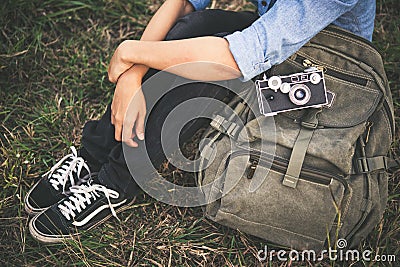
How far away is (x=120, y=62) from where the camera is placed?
4.35 ft

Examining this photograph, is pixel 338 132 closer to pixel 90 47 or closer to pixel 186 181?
pixel 186 181

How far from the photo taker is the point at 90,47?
188cm

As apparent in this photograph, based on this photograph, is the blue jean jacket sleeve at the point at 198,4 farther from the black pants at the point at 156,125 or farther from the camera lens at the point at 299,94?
the camera lens at the point at 299,94

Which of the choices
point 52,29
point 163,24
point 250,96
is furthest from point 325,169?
point 52,29

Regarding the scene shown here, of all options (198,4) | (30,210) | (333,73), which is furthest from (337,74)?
(30,210)

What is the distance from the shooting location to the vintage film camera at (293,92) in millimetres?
1264

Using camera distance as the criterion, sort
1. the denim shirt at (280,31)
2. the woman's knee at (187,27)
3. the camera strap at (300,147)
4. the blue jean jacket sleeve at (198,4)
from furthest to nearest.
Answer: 1. the blue jean jacket sleeve at (198,4)
2. the woman's knee at (187,27)
3. the camera strap at (300,147)
4. the denim shirt at (280,31)

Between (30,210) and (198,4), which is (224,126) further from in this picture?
(30,210)

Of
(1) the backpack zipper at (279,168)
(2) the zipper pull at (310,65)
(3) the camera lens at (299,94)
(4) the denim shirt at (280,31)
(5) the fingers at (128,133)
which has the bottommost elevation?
(1) the backpack zipper at (279,168)

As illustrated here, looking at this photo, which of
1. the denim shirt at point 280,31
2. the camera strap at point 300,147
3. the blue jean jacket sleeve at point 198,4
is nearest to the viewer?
the denim shirt at point 280,31

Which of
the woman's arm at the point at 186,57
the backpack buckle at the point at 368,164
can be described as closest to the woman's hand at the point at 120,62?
the woman's arm at the point at 186,57

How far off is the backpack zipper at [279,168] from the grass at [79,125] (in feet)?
0.80

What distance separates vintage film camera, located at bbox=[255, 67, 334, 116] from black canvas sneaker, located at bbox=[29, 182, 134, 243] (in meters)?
0.51

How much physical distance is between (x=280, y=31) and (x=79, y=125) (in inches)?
31.9
